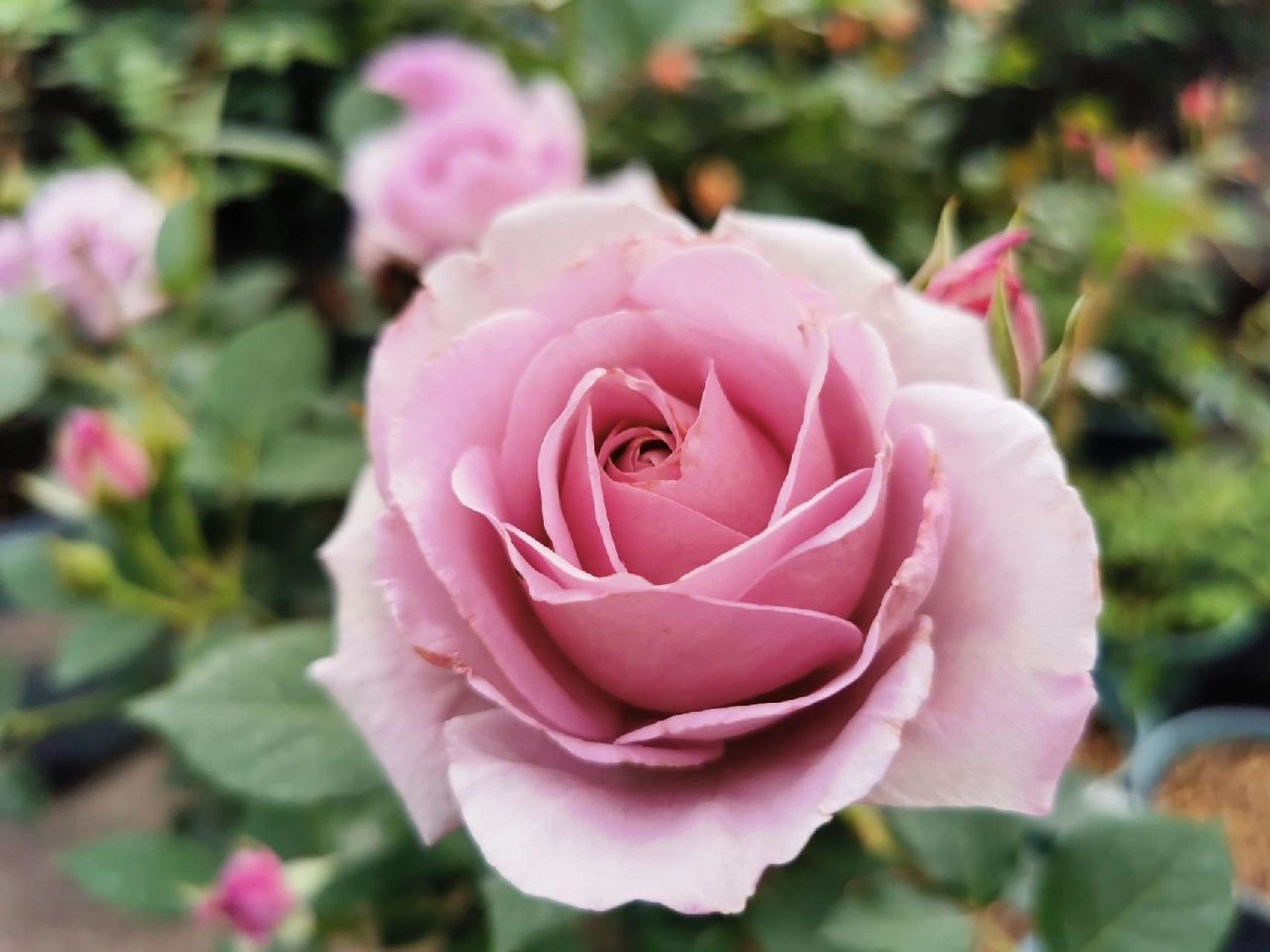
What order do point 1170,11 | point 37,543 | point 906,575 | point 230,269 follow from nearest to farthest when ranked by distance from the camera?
point 906,575, point 37,543, point 230,269, point 1170,11

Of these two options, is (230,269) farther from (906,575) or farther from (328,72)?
(906,575)

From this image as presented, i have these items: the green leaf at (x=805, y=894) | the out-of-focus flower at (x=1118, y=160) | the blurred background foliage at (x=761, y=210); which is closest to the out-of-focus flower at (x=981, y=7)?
the blurred background foliage at (x=761, y=210)

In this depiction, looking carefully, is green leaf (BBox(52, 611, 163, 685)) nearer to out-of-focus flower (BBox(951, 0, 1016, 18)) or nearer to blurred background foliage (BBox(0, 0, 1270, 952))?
blurred background foliage (BBox(0, 0, 1270, 952))

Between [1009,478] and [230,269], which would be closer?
[1009,478]

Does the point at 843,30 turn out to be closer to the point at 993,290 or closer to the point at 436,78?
the point at 436,78

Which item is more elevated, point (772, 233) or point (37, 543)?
point (772, 233)

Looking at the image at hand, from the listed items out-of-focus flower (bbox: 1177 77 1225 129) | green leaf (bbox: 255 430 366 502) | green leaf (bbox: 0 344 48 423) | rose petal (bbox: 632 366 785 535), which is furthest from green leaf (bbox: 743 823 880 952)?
out-of-focus flower (bbox: 1177 77 1225 129)

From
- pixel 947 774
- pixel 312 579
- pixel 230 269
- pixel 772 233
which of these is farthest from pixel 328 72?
pixel 947 774

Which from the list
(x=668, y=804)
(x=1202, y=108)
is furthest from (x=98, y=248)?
(x=1202, y=108)
